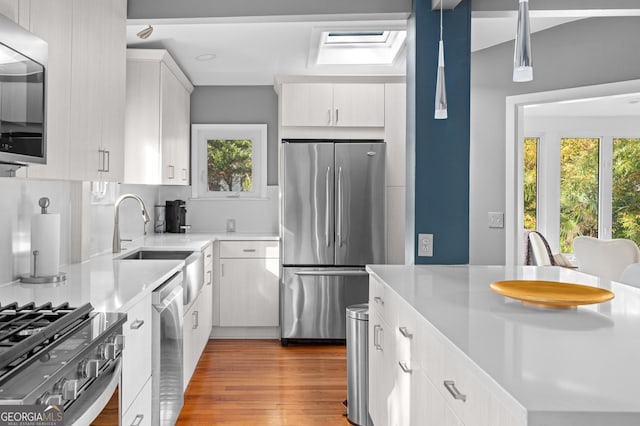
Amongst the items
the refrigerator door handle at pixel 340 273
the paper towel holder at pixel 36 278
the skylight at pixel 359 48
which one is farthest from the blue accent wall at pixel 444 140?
the paper towel holder at pixel 36 278

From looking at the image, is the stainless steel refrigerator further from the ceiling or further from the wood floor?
the ceiling

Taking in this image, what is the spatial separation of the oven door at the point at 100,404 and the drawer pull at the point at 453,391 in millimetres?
863

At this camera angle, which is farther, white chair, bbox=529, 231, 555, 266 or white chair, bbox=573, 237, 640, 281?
white chair, bbox=529, 231, 555, 266

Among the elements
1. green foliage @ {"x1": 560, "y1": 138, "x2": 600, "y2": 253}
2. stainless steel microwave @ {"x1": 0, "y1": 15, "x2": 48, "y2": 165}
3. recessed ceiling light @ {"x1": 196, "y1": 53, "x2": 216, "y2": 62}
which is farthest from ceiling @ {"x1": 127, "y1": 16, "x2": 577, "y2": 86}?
green foliage @ {"x1": 560, "y1": 138, "x2": 600, "y2": 253}

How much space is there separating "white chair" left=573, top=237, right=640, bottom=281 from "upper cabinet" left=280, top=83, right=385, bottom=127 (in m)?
2.28

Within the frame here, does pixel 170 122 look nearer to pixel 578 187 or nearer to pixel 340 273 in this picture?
pixel 340 273

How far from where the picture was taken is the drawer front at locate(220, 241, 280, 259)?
15.0 feet

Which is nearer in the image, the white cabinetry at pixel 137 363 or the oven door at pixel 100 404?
the oven door at pixel 100 404

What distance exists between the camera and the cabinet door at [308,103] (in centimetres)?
454

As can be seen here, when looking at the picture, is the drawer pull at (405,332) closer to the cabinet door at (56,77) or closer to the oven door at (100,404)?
the oven door at (100,404)

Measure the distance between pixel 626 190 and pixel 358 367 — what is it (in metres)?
5.46

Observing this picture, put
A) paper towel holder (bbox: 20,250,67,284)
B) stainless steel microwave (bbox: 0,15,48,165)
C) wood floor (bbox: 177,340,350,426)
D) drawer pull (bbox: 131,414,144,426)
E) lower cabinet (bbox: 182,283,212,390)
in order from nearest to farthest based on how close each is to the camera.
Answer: stainless steel microwave (bbox: 0,15,48,165) → drawer pull (bbox: 131,414,144,426) → paper towel holder (bbox: 20,250,67,284) → wood floor (bbox: 177,340,350,426) → lower cabinet (bbox: 182,283,212,390)

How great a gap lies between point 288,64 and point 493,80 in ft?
5.46

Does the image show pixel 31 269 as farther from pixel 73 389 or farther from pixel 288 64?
pixel 288 64
